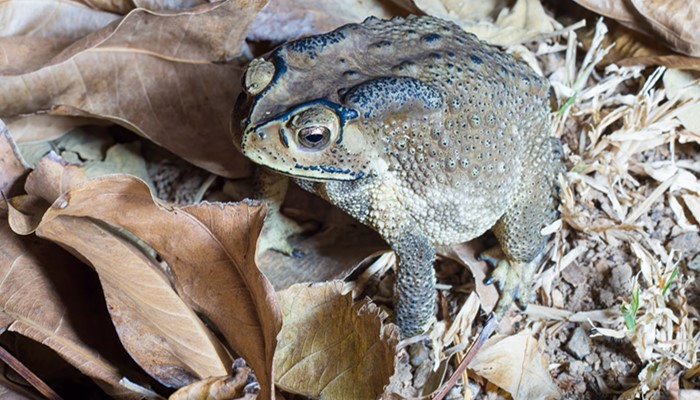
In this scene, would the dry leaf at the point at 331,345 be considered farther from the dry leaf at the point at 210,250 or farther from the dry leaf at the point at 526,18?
the dry leaf at the point at 526,18

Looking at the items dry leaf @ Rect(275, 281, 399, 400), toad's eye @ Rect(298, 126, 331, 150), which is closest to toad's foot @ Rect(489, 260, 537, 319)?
dry leaf @ Rect(275, 281, 399, 400)

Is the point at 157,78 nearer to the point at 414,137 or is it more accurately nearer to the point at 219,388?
the point at 414,137

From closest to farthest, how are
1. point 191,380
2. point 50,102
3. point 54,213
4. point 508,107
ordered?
point 54,213, point 191,380, point 508,107, point 50,102

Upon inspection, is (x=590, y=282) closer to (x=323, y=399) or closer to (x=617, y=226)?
(x=617, y=226)

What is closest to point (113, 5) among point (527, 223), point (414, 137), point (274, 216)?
point (274, 216)

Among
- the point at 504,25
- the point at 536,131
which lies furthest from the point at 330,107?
the point at 504,25

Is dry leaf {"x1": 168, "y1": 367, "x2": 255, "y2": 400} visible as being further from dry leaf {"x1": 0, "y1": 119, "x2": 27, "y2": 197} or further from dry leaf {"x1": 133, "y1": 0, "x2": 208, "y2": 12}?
dry leaf {"x1": 133, "y1": 0, "x2": 208, "y2": 12}
